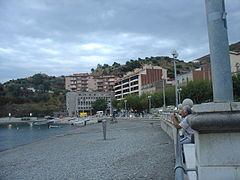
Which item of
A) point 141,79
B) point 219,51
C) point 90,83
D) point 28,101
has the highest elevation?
point 90,83

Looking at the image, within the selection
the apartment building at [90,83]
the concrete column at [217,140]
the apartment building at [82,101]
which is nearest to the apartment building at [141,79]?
the apartment building at [82,101]

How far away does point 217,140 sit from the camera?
8.11 ft

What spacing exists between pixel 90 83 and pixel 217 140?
148 metres

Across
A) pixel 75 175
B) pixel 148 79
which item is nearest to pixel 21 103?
pixel 148 79

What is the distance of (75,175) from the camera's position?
22.3ft

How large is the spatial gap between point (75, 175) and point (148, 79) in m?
88.7

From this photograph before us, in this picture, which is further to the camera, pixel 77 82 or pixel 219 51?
pixel 77 82

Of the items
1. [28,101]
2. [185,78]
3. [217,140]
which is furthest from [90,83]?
[217,140]

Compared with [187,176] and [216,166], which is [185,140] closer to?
[187,176]

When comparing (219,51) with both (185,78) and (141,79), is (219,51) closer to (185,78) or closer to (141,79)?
(185,78)

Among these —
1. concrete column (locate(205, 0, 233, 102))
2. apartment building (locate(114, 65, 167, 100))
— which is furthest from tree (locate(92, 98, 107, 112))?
concrete column (locate(205, 0, 233, 102))

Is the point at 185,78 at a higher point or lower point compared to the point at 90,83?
lower

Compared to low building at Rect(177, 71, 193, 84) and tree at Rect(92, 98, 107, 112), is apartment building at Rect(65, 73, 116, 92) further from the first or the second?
low building at Rect(177, 71, 193, 84)

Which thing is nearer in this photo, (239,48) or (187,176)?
(187,176)
